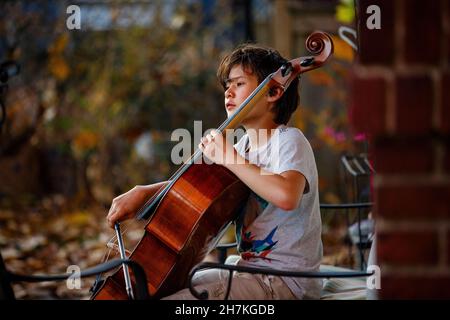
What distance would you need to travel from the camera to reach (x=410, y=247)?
1194mm

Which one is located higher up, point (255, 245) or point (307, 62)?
point (307, 62)

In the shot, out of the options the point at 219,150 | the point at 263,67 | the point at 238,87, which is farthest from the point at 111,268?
the point at 263,67

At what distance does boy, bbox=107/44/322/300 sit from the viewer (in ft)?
6.50

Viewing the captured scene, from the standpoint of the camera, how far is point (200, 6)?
7.20 metres

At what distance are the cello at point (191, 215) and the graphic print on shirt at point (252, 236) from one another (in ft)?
0.25

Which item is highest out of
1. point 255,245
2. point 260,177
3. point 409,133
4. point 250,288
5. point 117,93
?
point 117,93

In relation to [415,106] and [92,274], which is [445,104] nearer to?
[415,106]

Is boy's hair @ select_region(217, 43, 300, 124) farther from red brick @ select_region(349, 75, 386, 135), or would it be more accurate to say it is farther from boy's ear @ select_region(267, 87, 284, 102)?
red brick @ select_region(349, 75, 386, 135)

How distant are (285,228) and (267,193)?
267 mm

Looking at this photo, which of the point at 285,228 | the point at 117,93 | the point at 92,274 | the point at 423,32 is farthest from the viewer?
the point at 117,93

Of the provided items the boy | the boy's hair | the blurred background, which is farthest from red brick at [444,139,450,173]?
the blurred background

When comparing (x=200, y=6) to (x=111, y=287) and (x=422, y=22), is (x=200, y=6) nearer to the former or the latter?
(x=111, y=287)

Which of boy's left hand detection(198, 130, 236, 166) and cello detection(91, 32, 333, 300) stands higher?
boy's left hand detection(198, 130, 236, 166)

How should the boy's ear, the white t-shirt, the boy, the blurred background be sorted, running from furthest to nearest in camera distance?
1. the blurred background
2. the boy's ear
3. the white t-shirt
4. the boy
